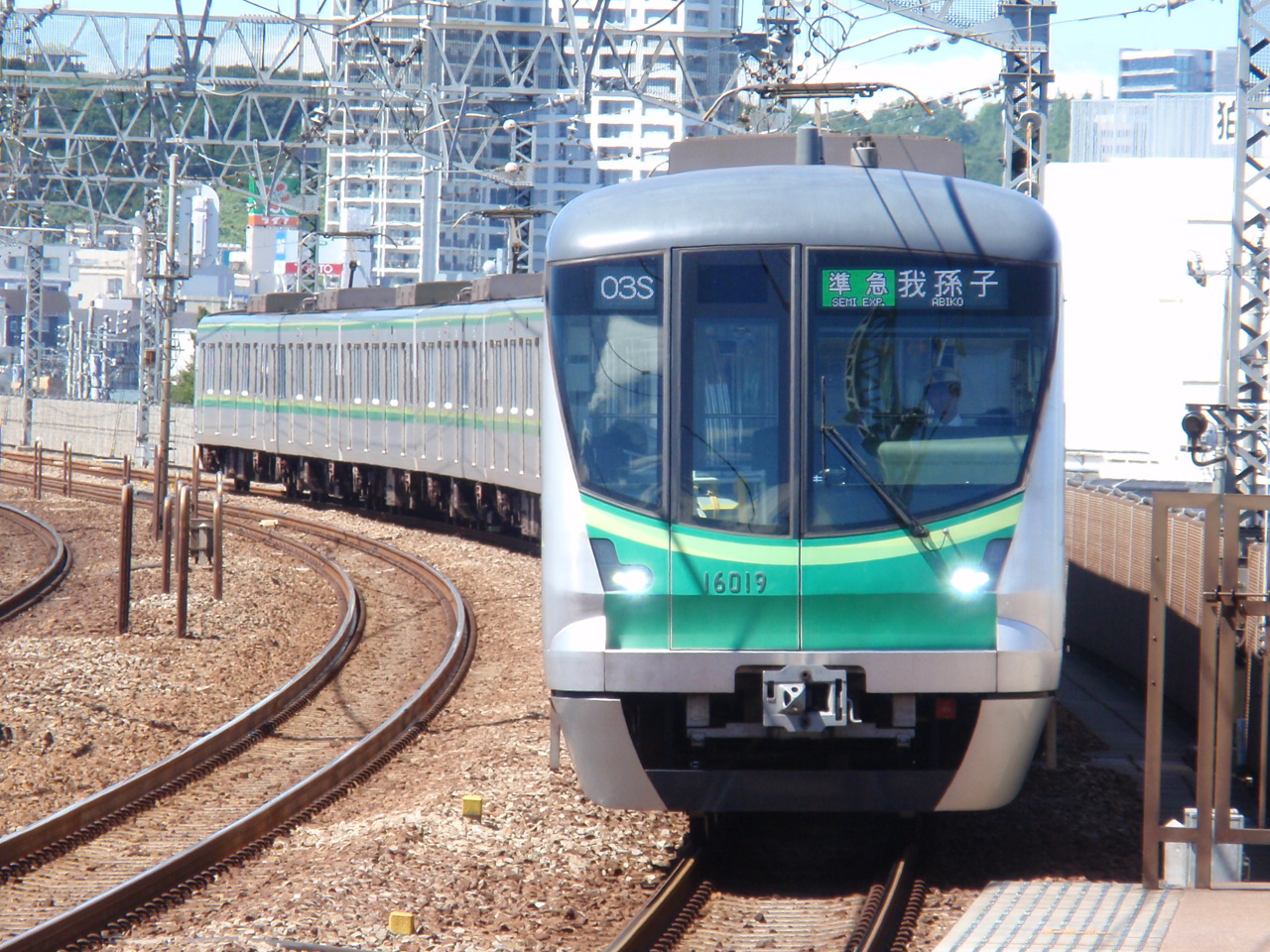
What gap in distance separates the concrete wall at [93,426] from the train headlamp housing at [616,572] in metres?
32.0

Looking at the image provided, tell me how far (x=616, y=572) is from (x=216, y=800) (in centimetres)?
368

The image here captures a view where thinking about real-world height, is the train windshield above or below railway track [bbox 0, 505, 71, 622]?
above

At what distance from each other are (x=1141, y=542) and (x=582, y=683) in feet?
23.3

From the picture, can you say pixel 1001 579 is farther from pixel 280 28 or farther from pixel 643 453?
pixel 280 28

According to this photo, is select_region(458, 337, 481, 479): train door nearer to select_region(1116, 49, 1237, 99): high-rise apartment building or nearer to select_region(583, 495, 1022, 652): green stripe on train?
select_region(583, 495, 1022, 652): green stripe on train

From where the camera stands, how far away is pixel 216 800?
940cm

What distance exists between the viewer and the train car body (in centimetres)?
1994

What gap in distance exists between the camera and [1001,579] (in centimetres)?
674

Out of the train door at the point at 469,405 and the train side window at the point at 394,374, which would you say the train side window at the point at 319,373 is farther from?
the train door at the point at 469,405

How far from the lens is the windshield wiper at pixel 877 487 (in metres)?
6.75

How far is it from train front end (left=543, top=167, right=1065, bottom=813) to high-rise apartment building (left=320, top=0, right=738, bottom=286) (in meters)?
11.9

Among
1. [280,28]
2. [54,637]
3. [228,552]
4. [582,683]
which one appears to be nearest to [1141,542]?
[582,683]

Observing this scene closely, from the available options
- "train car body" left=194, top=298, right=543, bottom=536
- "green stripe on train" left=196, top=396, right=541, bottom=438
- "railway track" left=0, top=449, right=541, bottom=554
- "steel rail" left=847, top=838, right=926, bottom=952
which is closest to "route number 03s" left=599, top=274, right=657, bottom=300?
"steel rail" left=847, top=838, right=926, bottom=952

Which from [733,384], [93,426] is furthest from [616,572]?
[93,426]
